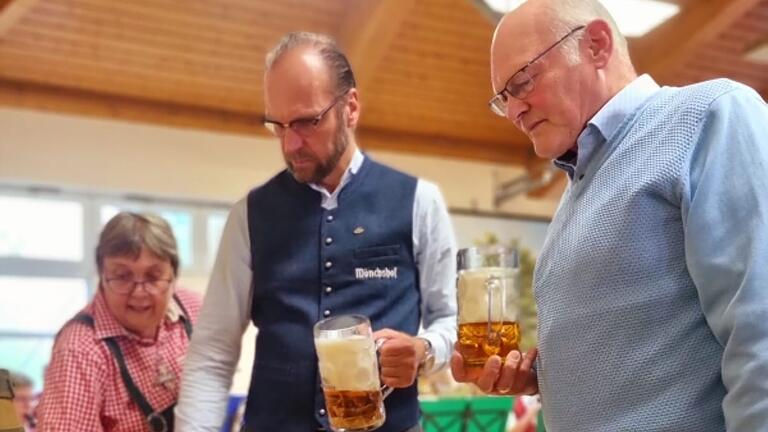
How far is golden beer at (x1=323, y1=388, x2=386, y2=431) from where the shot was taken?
1408 mm

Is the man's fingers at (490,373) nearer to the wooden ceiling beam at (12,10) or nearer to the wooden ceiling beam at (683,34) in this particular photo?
the wooden ceiling beam at (12,10)

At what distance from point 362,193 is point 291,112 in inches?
9.3

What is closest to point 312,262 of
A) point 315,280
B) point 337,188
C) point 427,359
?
point 315,280

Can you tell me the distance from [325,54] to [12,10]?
4567 millimetres

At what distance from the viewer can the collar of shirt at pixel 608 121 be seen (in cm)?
120

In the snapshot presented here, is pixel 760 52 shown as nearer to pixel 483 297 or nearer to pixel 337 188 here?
pixel 337 188

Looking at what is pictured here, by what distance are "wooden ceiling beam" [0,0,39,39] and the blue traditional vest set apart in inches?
175

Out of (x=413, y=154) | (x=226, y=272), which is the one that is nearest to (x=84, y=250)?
(x=413, y=154)

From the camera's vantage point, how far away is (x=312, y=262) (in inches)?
67.6

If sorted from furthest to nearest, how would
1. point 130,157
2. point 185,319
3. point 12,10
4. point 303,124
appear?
1. point 130,157
2. point 12,10
3. point 185,319
4. point 303,124

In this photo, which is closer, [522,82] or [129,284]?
[522,82]

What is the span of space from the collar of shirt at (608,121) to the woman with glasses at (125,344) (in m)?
1.22

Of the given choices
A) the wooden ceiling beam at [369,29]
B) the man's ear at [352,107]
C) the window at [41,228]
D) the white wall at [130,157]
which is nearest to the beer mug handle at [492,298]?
the man's ear at [352,107]

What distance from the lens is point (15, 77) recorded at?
21.1 ft
